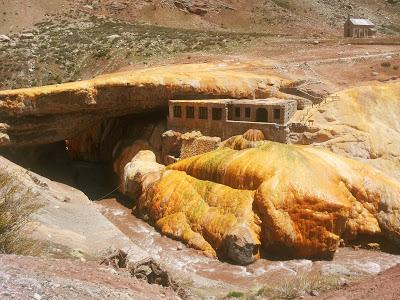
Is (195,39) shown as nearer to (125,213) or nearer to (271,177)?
(125,213)

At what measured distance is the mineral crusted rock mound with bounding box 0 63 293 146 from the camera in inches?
1238

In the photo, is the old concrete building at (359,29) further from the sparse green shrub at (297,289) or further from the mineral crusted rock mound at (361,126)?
the sparse green shrub at (297,289)

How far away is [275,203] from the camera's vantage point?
23.1 m

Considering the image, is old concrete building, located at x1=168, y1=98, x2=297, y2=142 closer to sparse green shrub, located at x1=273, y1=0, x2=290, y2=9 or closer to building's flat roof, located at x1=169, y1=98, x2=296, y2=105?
building's flat roof, located at x1=169, y1=98, x2=296, y2=105

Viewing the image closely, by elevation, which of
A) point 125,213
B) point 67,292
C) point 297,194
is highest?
point 67,292

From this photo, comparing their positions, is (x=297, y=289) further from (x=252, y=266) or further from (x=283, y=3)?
(x=283, y=3)

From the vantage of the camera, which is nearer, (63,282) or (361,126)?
(63,282)

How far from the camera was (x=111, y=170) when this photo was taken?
→ 124 feet

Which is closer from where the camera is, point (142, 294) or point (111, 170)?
point (142, 294)

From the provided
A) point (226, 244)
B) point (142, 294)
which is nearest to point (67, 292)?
point (142, 294)

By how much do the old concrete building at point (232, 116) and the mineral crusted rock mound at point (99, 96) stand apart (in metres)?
1.36

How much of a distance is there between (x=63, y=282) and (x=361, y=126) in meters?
22.7

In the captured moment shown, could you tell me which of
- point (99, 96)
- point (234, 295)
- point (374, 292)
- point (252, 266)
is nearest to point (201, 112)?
point (99, 96)

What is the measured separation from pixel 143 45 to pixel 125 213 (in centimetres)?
2965
